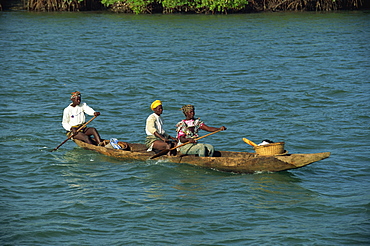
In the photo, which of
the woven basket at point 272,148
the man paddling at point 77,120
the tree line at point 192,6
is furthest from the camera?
the tree line at point 192,6

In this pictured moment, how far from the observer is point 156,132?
32.4 ft

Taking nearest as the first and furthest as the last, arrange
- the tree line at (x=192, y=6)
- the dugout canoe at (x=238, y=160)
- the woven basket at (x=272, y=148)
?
the dugout canoe at (x=238, y=160), the woven basket at (x=272, y=148), the tree line at (x=192, y=6)

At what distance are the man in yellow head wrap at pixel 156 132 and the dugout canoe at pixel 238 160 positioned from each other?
17cm

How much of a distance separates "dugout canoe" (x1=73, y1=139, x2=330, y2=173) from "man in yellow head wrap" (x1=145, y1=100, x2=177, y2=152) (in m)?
0.17

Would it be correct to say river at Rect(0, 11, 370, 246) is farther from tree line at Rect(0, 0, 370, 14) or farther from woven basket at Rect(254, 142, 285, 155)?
tree line at Rect(0, 0, 370, 14)

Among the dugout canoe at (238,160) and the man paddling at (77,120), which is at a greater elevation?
the man paddling at (77,120)

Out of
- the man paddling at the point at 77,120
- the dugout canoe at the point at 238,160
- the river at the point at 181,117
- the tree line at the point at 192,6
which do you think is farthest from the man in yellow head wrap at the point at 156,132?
the tree line at the point at 192,6

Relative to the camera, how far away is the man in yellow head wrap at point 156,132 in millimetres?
9828

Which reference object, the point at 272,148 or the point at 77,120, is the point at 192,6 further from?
the point at 272,148

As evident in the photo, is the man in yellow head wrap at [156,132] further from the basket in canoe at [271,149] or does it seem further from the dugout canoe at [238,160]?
the basket in canoe at [271,149]

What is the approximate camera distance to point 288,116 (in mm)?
13352

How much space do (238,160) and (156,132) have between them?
157cm

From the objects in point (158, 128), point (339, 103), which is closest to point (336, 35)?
point (339, 103)

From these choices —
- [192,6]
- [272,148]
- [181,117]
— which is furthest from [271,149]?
[192,6]
